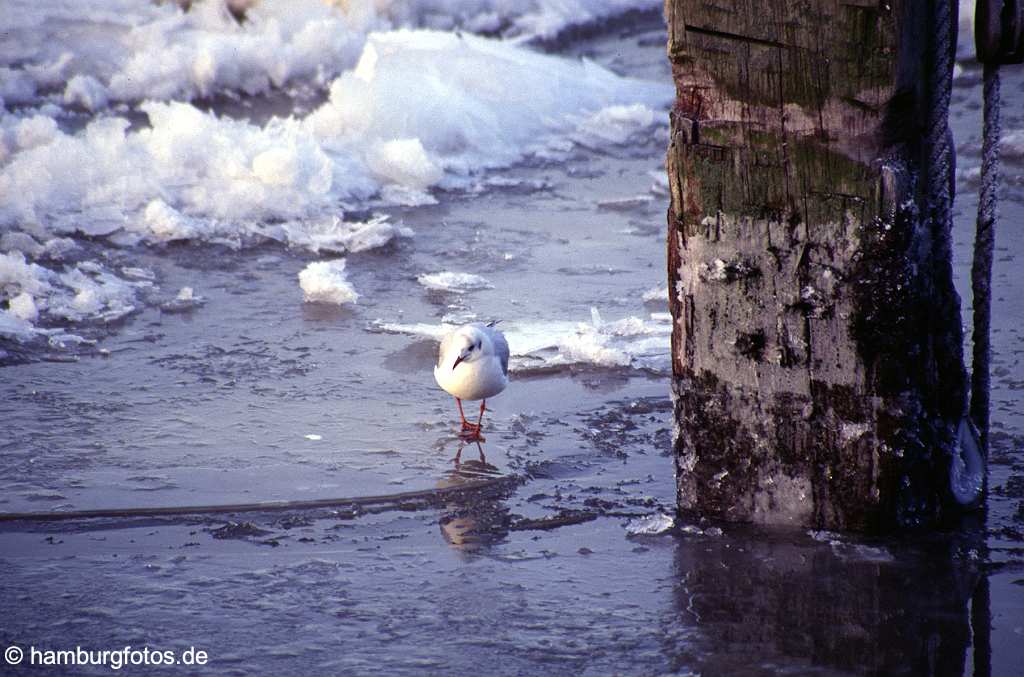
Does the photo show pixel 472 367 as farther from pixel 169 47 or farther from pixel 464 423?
pixel 169 47

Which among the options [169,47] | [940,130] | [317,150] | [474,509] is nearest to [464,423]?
[474,509]

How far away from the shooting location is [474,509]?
415 cm

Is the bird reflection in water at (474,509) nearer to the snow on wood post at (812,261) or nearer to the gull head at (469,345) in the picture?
the gull head at (469,345)

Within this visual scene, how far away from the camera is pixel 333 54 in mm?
11398


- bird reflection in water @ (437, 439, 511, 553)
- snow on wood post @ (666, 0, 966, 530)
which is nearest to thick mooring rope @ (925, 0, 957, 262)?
snow on wood post @ (666, 0, 966, 530)

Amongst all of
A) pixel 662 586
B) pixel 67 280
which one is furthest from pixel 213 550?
pixel 67 280

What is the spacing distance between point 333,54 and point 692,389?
27.0 ft

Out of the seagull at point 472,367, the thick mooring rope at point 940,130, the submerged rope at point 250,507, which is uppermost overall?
the thick mooring rope at point 940,130

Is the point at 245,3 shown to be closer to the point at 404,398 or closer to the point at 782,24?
the point at 404,398

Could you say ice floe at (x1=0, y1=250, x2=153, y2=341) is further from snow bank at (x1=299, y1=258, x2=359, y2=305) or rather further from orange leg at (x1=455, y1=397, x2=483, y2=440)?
orange leg at (x1=455, y1=397, x2=483, y2=440)

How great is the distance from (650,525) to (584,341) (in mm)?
1751

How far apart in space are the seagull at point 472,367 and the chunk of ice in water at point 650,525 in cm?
98

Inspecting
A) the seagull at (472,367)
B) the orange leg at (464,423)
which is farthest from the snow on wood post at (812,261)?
the orange leg at (464,423)

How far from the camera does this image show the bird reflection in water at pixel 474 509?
3920 millimetres
